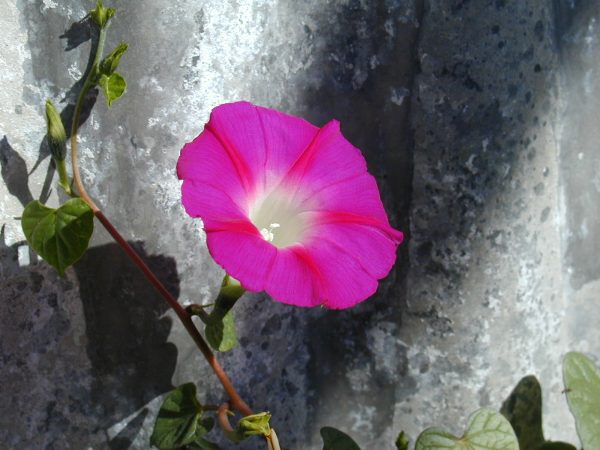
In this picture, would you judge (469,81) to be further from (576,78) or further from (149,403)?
(149,403)

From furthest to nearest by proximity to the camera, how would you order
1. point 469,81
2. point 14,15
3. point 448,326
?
point 448,326
point 469,81
point 14,15

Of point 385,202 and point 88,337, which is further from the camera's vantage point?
point 385,202

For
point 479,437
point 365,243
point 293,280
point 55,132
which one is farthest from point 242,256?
point 479,437

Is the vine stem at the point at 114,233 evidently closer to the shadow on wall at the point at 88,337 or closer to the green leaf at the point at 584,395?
the shadow on wall at the point at 88,337

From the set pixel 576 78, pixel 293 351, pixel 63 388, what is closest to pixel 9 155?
pixel 63 388

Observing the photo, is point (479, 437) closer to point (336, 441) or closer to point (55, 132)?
point (336, 441)

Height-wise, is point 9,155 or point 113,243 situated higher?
point 9,155
